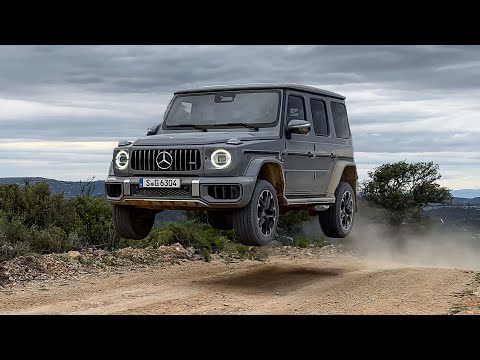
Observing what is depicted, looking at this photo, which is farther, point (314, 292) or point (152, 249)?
point (152, 249)

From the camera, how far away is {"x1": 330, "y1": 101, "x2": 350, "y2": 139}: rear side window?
11977mm

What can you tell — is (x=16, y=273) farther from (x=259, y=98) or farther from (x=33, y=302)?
(x=259, y=98)

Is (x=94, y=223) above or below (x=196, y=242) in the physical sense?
above

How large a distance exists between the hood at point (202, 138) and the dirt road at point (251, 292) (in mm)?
2146

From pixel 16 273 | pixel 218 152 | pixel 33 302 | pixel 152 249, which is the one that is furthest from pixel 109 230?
pixel 218 152

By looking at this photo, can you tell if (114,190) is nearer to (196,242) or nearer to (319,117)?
(319,117)

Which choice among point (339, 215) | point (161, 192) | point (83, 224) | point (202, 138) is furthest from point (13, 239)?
point (339, 215)

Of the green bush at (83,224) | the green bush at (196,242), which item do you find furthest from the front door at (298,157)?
the green bush at (196,242)

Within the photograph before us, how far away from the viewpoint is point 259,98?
33.1 ft

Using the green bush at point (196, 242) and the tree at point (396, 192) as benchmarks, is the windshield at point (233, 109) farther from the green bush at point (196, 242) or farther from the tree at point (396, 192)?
the tree at point (396, 192)

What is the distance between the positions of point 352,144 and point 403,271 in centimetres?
262

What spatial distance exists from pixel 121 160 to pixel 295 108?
278 cm

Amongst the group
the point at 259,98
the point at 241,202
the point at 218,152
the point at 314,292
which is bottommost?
the point at 314,292

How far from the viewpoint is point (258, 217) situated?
29.9ft
